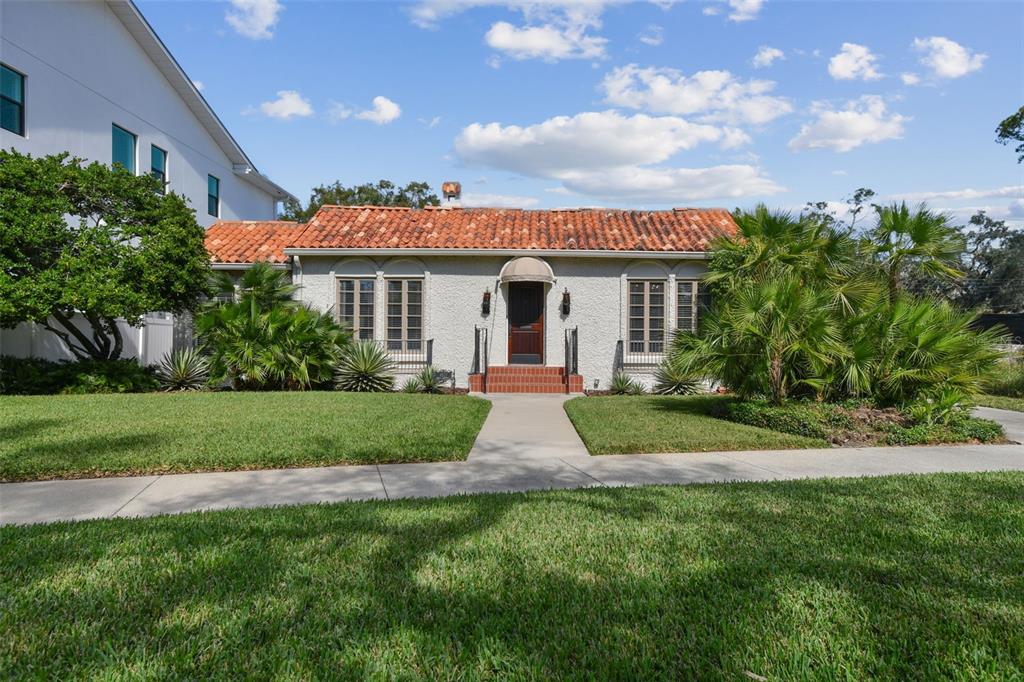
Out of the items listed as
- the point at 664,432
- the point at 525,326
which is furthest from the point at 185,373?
the point at 664,432

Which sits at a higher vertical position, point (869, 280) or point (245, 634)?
point (869, 280)

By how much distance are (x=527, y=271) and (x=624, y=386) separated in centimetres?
383

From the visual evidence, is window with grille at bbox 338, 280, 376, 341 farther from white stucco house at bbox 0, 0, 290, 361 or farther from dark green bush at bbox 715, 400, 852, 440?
dark green bush at bbox 715, 400, 852, 440

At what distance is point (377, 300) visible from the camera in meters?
16.4

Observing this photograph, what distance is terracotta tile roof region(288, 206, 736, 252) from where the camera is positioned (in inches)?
634

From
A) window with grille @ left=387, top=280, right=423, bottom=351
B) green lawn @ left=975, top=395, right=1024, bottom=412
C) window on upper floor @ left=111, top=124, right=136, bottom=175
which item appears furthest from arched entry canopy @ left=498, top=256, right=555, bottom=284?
window on upper floor @ left=111, top=124, right=136, bottom=175

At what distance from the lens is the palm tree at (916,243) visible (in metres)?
10.3

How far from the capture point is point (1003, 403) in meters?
13.4

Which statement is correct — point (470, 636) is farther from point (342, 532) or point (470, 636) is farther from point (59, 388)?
point (59, 388)

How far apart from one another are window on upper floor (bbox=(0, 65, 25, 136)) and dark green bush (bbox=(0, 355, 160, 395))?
5059 mm

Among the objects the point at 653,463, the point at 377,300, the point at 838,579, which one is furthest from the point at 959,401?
the point at 377,300

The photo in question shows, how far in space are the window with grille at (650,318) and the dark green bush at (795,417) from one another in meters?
6.19

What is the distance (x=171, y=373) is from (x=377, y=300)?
5207 mm

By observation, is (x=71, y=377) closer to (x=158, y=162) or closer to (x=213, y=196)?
(x=158, y=162)
